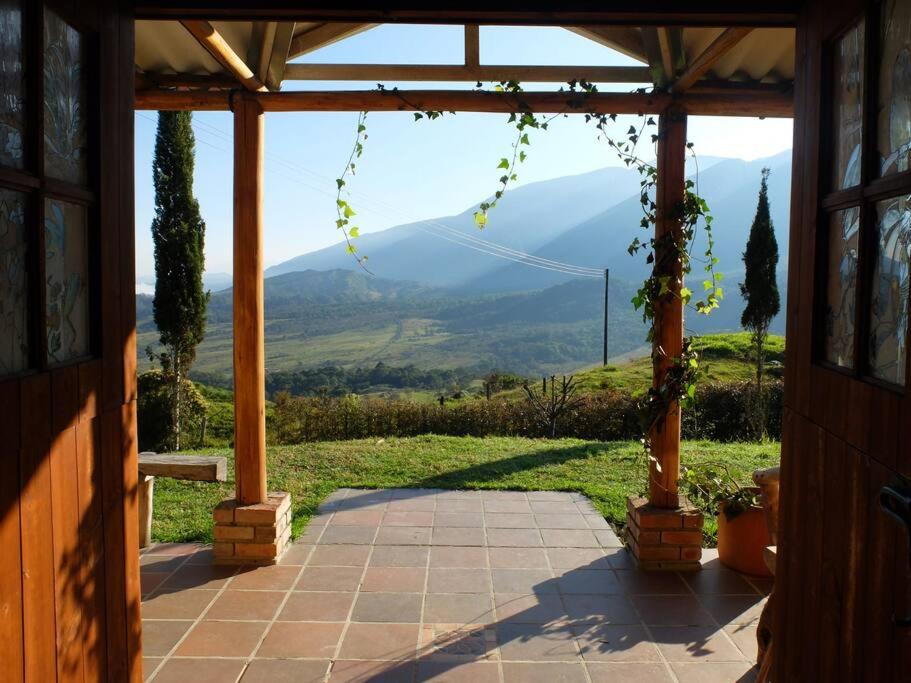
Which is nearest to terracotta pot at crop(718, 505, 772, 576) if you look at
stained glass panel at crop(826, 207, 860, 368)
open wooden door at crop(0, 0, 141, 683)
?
stained glass panel at crop(826, 207, 860, 368)

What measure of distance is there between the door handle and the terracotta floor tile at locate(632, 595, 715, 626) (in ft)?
7.91

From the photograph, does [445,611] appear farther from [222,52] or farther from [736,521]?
[222,52]

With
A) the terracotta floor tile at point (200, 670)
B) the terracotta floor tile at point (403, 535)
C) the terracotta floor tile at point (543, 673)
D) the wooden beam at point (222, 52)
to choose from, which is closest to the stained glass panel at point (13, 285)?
the wooden beam at point (222, 52)

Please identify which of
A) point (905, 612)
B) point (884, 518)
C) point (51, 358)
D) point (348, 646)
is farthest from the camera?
point (348, 646)

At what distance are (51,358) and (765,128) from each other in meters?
4.19

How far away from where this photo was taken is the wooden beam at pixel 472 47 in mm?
3976

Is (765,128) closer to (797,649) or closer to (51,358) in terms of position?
(797,649)

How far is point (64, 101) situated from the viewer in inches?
67.6

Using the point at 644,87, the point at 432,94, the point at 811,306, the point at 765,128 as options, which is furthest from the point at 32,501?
the point at 765,128

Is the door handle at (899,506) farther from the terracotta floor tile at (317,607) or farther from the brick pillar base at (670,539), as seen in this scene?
the brick pillar base at (670,539)

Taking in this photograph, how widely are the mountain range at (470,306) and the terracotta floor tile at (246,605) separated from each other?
3007mm

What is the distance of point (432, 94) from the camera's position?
407 centimetres

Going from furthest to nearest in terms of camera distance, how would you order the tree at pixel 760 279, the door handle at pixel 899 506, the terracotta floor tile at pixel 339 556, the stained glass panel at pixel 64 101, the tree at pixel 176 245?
the tree at pixel 760 279 → the tree at pixel 176 245 → the terracotta floor tile at pixel 339 556 → the stained glass panel at pixel 64 101 → the door handle at pixel 899 506

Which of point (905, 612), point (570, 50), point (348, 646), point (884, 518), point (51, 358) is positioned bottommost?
point (348, 646)
